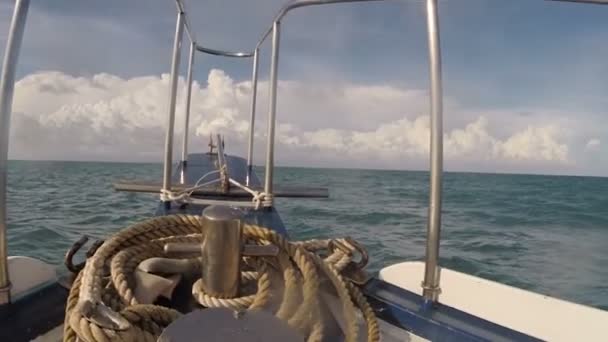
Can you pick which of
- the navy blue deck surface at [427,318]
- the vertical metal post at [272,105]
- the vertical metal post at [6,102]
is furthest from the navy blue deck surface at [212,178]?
the vertical metal post at [6,102]

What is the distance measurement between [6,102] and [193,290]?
68 cm

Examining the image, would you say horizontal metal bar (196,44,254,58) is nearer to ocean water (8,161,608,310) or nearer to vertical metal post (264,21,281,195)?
→ vertical metal post (264,21,281,195)

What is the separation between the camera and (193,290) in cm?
98

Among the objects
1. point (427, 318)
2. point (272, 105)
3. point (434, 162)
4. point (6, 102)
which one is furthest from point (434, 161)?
point (272, 105)

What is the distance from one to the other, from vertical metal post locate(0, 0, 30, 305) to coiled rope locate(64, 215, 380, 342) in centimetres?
23

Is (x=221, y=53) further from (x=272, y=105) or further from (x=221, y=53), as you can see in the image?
(x=272, y=105)

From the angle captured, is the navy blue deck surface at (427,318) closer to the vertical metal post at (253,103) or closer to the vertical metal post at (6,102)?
the vertical metal post at (6,102)

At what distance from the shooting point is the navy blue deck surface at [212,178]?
2416mm

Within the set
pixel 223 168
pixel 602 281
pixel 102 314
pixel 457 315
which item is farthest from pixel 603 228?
pixel 102 314

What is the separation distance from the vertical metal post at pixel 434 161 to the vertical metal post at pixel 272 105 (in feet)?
4.50

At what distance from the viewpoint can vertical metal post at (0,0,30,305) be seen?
106 centimetres

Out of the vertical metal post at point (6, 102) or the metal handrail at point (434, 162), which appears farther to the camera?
the metal handrail at point (434, 162)

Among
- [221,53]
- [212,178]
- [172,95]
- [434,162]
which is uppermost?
[221,53]

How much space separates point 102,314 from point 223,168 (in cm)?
260
